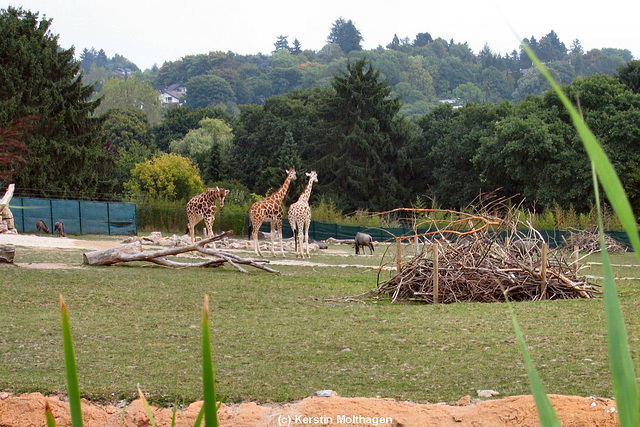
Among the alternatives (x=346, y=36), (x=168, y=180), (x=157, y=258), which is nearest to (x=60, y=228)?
(x=157, y=258)

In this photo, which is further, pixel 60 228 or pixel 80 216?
pixel 80 216

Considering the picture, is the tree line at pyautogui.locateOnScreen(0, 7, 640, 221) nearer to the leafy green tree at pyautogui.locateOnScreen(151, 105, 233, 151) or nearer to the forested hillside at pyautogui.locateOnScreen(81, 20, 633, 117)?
the leafy green tree at pyautogui.locateOnScreen(151, 105, 233, 151)

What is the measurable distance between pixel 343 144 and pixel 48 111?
2066cm

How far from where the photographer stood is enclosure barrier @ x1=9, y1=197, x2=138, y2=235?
91.8 feet

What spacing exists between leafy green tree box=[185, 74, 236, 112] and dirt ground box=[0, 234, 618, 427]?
124 metres

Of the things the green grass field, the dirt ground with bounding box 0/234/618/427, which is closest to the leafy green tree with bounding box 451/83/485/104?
the green grass field

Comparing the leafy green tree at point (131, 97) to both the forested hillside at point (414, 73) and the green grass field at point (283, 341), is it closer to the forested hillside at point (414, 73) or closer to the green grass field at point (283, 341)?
the forested hillside at point (414, 73)

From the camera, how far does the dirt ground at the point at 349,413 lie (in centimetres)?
408

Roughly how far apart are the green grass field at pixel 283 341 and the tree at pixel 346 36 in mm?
175163

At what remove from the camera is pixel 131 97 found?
357ft

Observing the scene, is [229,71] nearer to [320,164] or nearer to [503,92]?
[503,92]

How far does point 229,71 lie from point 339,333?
13699cm

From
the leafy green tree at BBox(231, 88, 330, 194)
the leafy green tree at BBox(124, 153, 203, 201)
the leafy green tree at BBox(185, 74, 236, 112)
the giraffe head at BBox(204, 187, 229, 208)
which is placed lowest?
the giraffe head at BBox(204, 187, 229, 208)

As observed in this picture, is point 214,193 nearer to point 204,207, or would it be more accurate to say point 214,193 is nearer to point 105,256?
point 204,207
